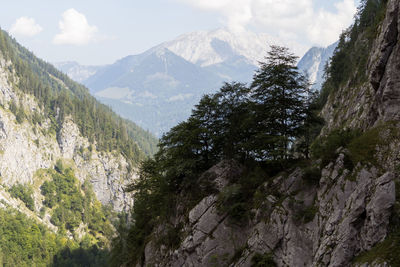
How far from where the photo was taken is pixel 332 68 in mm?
79438

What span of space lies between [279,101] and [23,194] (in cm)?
19259

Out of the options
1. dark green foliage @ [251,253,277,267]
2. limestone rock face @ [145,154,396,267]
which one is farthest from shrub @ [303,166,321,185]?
dark green foliage @ [251,253,277,267]

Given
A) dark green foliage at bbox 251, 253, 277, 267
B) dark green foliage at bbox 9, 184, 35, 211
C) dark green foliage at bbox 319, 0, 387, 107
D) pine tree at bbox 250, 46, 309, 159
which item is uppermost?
dark green foliage at bbox 319, 0, 387, 107

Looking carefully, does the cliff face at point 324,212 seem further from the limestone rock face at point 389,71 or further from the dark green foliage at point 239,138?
the dark green foliage at point 239,138

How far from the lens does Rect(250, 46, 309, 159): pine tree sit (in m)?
30.3

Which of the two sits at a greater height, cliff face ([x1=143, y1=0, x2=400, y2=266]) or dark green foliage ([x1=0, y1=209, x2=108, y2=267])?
cliff face ([x1=143, y1=0, x2=400, y2=266])

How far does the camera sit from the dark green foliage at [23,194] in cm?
18721

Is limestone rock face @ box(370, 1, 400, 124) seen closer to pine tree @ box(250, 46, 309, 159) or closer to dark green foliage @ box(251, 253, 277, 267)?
pine tree @ box(250, 46, 309, 159)

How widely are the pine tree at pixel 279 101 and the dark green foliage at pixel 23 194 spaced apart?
185840mm

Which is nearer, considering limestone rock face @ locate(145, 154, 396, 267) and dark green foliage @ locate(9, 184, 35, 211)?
limestone rock face @ locate(145, 154, 396, 267)

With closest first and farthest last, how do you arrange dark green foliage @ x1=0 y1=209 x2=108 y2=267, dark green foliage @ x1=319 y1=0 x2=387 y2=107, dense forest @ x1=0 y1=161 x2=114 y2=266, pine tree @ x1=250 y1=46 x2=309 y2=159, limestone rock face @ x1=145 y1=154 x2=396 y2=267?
limestone rock face @ x1=145 y1=154 x2=396 y2=267 < pine tree @ x1=250 y1=46 x2=309 y2=159 < dark green foliage @ x1=319 y1=0 x2=387 y2=107 < dark green foliage @ x1=0 y1=209 x2=108 y2=267 < dense forest @ x1=0 y1=161 x2=114 y2=266

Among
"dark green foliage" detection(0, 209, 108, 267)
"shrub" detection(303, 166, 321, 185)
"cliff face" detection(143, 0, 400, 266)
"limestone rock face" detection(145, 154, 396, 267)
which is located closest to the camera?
"limestone rock face" detection(145, 154, 396, 267)

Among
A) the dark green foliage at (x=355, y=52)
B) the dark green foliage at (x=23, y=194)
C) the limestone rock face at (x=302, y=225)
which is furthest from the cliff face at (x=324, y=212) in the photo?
the dark green foliage at (x=23, y=194)

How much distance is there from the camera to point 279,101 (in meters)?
30.7
